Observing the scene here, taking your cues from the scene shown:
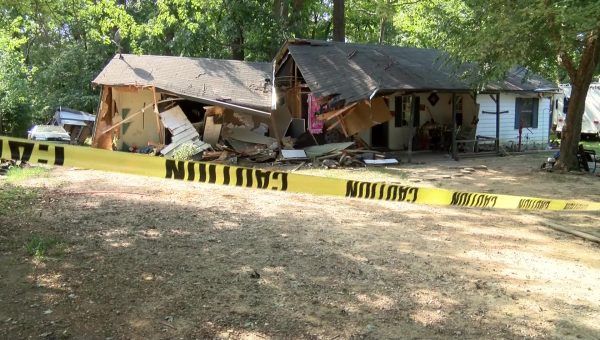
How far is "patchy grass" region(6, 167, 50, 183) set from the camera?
1180 cm

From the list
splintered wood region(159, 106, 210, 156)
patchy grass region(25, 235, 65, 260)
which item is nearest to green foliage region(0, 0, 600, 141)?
splintered wood region(159, 106, 210, 156)

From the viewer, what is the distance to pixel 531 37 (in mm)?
10961

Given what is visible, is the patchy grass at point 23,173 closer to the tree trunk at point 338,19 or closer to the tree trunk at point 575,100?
the tree trunk at point 575,100

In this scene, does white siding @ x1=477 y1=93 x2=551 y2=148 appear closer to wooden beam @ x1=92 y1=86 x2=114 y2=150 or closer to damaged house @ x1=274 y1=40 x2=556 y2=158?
damaged house @ x1=274 y1=40 x2=556 y2=158

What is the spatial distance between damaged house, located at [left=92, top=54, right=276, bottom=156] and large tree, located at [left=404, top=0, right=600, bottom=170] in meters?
6.94

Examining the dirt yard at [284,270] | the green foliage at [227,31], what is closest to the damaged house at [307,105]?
the green foliage at [227,31]

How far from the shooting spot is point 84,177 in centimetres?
1293

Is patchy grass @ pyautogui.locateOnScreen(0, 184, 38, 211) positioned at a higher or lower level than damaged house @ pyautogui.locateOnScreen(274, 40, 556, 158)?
lower

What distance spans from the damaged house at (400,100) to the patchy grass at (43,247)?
11.6m

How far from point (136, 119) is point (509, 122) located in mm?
15439

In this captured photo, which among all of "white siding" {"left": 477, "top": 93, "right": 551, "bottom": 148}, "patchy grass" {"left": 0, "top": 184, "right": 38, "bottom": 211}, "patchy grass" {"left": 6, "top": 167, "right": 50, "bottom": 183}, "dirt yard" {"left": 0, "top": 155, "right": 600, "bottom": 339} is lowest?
"dirt yard" {"left": 0, "top": 155, "right": 600, "bottom": 339}

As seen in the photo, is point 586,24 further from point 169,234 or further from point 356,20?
point 356,20

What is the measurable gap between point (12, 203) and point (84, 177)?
14.6 ft

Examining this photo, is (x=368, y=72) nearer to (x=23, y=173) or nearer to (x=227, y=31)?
(x=227, y=31)
